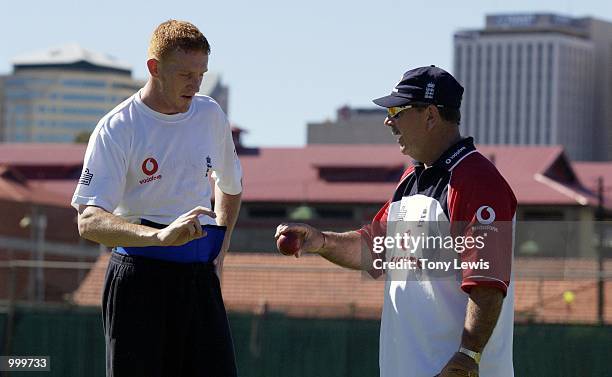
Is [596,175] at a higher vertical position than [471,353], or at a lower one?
higher

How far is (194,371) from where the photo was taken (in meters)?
5.07

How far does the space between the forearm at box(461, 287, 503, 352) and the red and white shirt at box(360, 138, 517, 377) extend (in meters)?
0.03

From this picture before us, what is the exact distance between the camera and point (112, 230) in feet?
15.7

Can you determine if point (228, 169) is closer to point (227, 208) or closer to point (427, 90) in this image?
point (227, 208)

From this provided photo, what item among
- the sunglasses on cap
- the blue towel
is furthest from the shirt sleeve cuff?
the blue towel

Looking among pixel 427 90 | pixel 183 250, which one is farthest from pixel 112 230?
pixel 427 90

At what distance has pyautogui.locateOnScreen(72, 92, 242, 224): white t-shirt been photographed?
16.3 ft

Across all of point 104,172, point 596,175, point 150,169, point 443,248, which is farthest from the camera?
point 596,175

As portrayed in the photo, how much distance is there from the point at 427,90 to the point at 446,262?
1.92 ft

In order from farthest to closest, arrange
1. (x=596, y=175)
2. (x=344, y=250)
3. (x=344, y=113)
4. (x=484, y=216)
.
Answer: (x=344, y=113) < (x=596, y=175) < (x=344, y=250) < (x=484, y=216)

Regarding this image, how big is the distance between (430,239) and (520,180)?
71.0 meters

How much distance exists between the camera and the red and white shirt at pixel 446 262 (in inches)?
179

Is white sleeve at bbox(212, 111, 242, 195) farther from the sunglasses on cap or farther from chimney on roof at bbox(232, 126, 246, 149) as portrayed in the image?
chimney on roof at bbox(232, 126, 246, 149)

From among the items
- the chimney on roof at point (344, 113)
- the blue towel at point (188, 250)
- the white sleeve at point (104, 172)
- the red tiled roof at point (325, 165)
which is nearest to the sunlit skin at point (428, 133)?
the blue towel at point (188, 250)
